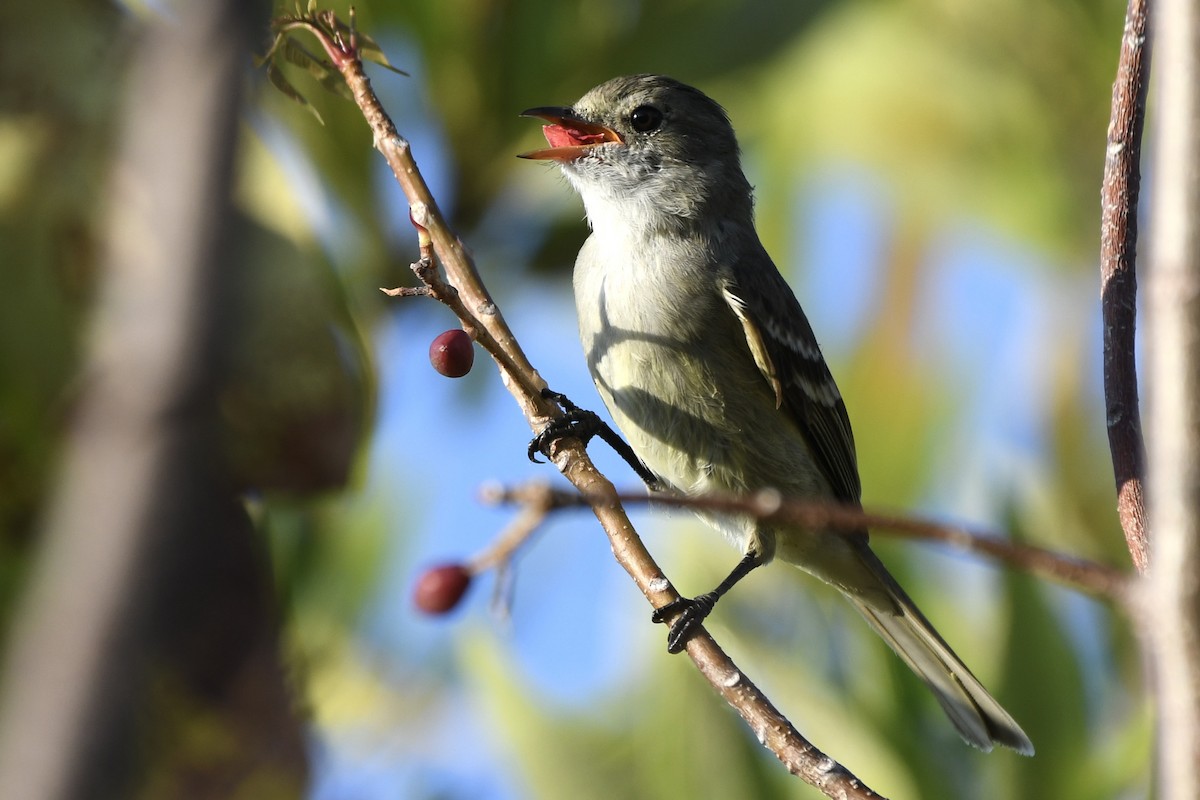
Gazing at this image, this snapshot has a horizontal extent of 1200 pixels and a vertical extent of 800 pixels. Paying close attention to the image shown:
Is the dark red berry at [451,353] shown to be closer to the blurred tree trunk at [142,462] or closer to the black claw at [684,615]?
the black claw at [684,615]

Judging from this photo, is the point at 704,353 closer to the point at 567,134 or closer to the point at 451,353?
the point at 567,134

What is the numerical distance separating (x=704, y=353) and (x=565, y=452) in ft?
4.52

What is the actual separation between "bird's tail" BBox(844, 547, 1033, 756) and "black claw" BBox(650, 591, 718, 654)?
737 millimetres

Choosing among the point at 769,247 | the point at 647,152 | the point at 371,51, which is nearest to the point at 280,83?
the point at 371,51

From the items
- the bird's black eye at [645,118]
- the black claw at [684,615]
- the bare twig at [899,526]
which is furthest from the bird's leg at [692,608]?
the bird's black eye at [645,118]

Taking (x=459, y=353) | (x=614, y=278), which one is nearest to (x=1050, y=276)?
(x=614, y=278)

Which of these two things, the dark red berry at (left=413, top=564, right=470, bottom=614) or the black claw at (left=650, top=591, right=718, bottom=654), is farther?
the black claw at (left=650, top=591, right=718, bottom=654)

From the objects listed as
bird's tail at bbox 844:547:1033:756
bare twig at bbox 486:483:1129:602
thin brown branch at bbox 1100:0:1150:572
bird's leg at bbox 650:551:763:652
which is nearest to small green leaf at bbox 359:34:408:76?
bird's leg at bbox 650:551:763:652

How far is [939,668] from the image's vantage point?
380cm

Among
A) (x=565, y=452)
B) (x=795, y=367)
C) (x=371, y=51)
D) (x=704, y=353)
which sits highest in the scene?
(x=371, y=51)

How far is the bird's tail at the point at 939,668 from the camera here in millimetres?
3475

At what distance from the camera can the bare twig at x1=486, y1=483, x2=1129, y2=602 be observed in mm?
1004

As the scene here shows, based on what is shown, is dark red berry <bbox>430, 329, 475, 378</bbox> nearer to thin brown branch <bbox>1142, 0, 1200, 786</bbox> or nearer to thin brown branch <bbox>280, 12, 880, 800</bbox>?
thin brown branch <bbox>280, 12, 880, 800</bbox>

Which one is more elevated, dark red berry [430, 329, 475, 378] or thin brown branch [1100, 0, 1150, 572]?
dark red berry [430, 329, 475, 378]
